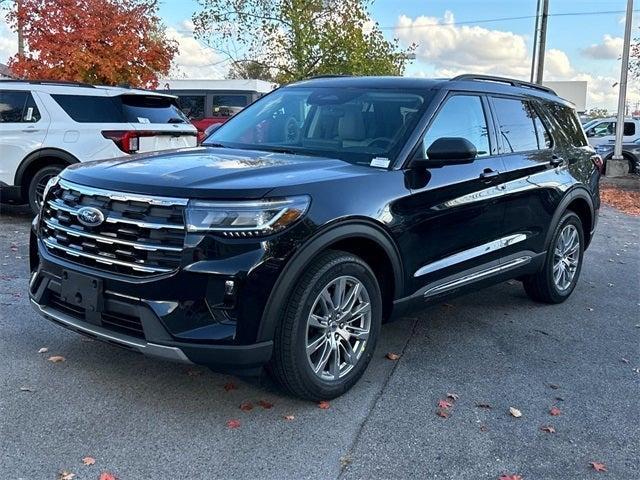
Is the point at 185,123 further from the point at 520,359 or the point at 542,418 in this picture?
the point at 542,418

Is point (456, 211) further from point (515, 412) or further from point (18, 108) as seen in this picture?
point (18, 108)

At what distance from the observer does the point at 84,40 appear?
18.2m

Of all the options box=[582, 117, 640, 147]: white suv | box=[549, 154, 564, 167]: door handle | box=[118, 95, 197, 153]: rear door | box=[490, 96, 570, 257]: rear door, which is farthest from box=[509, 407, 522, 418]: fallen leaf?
box=[582, 117, 640, 147]: white suv

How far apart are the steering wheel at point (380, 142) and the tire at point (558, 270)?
212 centimetres

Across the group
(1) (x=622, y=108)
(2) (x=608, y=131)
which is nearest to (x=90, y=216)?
(1) (x=622, y=108)

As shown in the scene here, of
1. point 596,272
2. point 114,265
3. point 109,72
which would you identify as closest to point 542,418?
point 114,265

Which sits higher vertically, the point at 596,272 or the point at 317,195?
the point at 317,195

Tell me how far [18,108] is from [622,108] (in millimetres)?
14997

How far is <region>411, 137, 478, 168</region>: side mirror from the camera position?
4.07 meters

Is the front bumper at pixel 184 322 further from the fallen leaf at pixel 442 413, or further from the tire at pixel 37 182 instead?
the tire at pixel 37 182

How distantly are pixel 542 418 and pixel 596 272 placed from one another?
13.6 feet

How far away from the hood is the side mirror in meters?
0.41

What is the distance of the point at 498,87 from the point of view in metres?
5.18

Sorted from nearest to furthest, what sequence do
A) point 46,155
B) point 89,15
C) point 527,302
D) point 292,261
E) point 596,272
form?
point 292,261
point 527,302
point 596,272
point 46,155
point 89,15
